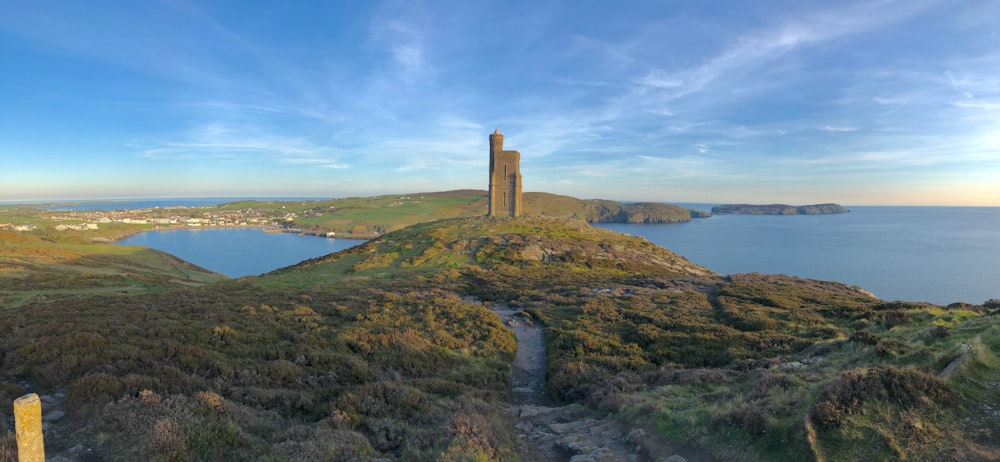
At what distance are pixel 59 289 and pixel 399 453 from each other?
1226 inches

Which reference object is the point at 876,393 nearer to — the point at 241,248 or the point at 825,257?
the point at 825,257

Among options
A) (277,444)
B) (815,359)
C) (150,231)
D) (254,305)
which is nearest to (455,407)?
(277,444)

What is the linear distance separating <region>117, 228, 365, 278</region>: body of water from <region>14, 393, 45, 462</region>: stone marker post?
104 m

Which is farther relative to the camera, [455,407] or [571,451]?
[455,407]

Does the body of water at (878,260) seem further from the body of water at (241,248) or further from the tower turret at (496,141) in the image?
the body of water at (241,248)

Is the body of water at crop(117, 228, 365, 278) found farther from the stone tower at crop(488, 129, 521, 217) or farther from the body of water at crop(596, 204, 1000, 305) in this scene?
the body of water at crop(596, 204, 1000, 305)

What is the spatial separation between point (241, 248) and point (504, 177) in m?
107

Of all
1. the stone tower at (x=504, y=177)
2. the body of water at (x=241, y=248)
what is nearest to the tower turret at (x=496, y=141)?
the stone tower at (x=504, y=177)

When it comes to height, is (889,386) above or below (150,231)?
above

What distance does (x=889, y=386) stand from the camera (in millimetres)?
7176

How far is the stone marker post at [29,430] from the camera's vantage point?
438 cm

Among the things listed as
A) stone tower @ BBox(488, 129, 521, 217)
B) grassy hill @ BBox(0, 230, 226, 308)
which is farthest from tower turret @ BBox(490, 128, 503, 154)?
grassy hill @ BBox(0, 230, 226, 308)

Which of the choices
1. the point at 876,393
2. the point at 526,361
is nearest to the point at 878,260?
the point at 526,361

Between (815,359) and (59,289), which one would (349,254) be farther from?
(815,359)
